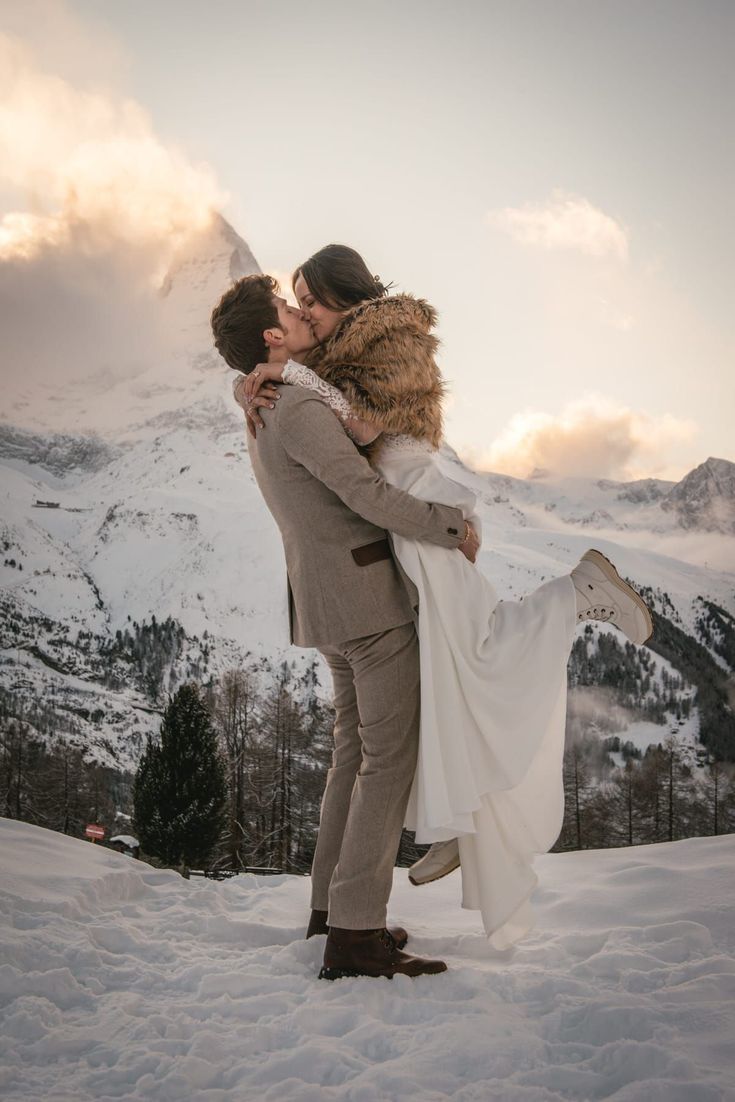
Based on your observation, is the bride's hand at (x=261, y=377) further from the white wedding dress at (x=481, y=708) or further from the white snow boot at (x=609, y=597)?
the white snow boot at (x=609, y=597)

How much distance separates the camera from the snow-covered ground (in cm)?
181

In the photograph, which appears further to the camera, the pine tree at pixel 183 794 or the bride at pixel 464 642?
the pine tree at pixel 183 794

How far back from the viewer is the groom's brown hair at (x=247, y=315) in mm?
2775

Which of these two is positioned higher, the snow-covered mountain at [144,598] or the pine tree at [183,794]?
the snow-covered mountain at [144,598]

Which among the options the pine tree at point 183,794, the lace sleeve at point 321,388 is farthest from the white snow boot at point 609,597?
the pine tree at point 183,794

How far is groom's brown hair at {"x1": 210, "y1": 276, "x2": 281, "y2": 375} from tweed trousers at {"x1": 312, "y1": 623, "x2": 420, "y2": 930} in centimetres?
107

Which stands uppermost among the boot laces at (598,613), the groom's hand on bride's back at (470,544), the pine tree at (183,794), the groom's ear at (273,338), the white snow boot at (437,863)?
the groom's ear at (273,338)

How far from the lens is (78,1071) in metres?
1.87

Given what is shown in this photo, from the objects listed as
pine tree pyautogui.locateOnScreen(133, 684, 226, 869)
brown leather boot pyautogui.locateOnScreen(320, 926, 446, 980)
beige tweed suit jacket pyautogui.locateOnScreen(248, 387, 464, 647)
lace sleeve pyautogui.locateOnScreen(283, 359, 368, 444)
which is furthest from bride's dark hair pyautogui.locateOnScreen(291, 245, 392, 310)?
pine tree pyautogui.locateOnScreen(133, 684, 226, 869)

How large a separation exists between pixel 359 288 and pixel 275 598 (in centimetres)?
15970

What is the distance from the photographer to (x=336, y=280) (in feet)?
9.39

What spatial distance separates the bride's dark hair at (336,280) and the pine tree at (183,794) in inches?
819

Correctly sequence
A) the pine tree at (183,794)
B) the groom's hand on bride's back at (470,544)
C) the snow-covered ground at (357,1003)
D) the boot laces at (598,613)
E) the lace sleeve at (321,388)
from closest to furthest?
1. the snow-covered ground at (357,1003)
2. the lace sleeve at (321,388)
3. the groom's hand on bride's back at (470,544)
4. the boot laces at (598,613)
5. the pine tree at (183,794)

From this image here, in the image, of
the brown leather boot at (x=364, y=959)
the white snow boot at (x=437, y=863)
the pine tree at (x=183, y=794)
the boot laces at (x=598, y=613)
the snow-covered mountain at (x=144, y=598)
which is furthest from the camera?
the snow-covered mountain at (x=144, y=598)
